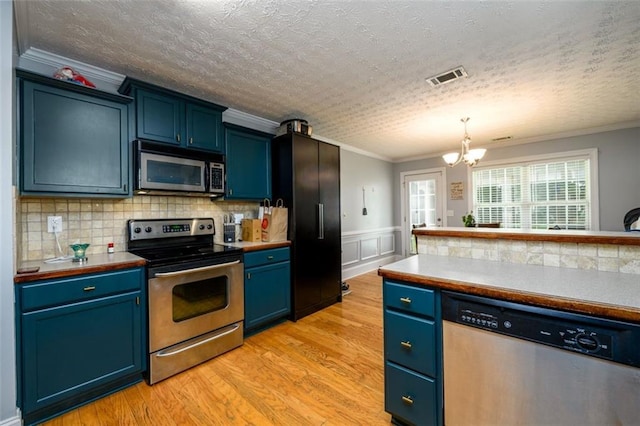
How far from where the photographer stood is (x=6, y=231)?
140 cm

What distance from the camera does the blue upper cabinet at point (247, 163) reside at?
2834 millimetres

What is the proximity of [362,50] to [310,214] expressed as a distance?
1840 mm

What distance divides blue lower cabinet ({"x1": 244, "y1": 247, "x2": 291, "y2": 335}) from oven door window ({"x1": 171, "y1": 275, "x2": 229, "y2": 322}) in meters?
0.26

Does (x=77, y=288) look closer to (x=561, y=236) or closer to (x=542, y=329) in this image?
(x=542, y=329)

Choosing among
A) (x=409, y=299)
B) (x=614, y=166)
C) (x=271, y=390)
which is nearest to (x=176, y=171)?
(x=271, y=390)

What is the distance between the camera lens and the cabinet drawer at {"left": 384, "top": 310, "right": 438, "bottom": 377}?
1337 millimetres

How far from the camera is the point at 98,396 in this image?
1799 millimetres

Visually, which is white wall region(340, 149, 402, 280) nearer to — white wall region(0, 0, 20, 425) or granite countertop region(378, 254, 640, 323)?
granite countertop region(378, 254, 640, 323)

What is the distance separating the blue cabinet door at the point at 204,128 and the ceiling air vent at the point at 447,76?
83.1 inches

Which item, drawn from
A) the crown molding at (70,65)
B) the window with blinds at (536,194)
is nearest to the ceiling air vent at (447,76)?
the crown molding at (70,65)

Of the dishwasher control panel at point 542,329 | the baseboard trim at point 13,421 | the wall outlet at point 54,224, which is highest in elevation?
the wall outlet at point 54,224

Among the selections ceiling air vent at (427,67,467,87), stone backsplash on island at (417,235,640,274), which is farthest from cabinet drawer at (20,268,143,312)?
ceiling air vent at (427,67,467,87)

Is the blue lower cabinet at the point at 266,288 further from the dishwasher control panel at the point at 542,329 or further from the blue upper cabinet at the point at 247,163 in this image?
the dishwasher control panel at the point at 542,329

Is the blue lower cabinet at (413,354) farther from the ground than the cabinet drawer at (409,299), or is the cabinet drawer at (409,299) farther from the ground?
the cabinet drawer at (409,299)
